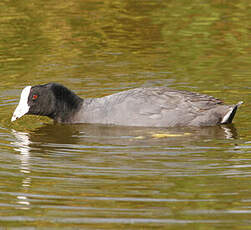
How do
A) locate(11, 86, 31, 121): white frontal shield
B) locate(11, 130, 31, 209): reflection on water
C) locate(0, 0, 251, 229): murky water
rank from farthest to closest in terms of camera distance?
locate(11, 86, 31, 121): white frontal shield, locate(11, 130, 31, 209): reflection on water, locate(0, 0, 251, 229): murky water

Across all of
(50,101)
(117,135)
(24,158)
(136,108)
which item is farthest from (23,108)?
(24,158)

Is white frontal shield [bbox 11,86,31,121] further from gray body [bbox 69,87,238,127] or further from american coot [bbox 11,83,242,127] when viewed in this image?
gray body [bbox 69,87,238,127]

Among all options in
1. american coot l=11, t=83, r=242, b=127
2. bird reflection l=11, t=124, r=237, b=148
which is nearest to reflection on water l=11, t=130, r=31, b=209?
bird reflection l=11, t=124, r=237, b=148

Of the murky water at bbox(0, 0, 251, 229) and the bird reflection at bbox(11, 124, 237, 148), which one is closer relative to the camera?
the murky water at bbox(0, 0, 251, 229)

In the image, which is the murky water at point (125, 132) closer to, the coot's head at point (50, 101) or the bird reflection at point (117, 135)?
the bird reflection at point (117, 135)

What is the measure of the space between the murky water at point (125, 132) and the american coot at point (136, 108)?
146 millimetres

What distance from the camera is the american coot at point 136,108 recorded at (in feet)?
28.6

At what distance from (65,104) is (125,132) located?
3.52 ft

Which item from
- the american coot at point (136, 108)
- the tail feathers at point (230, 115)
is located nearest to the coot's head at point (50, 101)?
the american coot at point (136, 108)

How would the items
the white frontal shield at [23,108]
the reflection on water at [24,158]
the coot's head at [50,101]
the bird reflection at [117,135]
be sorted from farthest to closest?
the coot's head at [50,101]
the white frontal shield at [23,108]
the bird reflection at [117,135]
the reflection on water at [24,158]

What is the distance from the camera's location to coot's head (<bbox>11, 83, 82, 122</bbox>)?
29.8 feet

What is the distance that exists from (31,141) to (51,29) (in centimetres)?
647

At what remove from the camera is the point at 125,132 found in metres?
8.61

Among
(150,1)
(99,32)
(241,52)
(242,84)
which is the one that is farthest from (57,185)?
(150,1)
